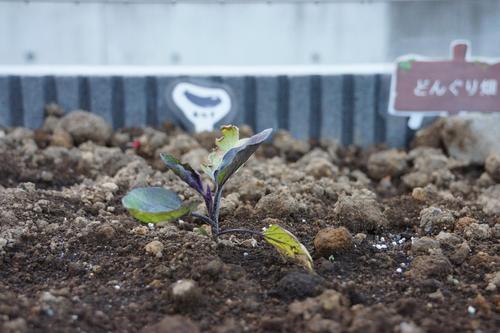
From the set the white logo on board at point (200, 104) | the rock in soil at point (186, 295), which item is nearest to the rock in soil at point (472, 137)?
the white logo on board at point (200, 104)

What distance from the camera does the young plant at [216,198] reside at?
136 centimetres

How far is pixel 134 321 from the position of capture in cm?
121

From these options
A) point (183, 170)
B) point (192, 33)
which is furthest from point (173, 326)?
point (192, 33)

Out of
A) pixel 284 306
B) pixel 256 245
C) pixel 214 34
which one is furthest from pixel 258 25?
pixel 284 306

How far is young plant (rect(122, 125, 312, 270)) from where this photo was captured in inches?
53.6

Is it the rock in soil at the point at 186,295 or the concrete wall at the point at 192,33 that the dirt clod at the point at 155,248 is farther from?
the concrete wall at the point at 192,33

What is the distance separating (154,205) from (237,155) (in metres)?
0.21

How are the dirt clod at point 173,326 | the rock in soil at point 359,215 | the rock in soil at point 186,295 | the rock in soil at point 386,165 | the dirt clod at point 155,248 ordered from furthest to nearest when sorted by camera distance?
the rock in soil at point 386,165, the rock in soil at point 359,215, the dirt clod at point 155,248, the rock in soil at point 186,295, the dirt clod at point 173,326

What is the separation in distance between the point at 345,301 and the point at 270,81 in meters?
1.52

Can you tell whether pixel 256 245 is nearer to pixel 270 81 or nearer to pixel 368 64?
pixel 270 81

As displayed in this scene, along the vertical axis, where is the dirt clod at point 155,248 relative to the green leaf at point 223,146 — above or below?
below

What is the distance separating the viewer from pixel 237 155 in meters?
1.43

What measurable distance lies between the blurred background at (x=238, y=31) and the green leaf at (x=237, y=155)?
131 centimetres

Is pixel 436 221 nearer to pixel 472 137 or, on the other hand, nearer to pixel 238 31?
pixel 472 137
